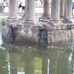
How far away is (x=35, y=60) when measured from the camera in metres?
15.7

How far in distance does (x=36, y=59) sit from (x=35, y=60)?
0.71 ft

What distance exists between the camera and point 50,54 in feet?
56.0

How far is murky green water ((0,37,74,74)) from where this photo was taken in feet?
45.2

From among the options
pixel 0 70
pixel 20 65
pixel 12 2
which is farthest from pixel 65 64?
pixel 12 2

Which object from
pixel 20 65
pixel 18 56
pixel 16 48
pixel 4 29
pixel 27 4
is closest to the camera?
pixel 20 65

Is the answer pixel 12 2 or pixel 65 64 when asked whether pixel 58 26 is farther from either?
pixel 65 64

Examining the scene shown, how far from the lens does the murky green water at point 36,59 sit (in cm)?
1377

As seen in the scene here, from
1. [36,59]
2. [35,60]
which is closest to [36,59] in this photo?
[36,59]

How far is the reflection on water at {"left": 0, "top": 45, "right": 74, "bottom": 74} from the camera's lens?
13750 mm

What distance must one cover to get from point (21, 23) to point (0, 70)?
6671 mm

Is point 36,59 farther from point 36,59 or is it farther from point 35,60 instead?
point 35,60

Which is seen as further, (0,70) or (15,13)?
(15,13)

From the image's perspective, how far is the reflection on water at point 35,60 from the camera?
13750mm

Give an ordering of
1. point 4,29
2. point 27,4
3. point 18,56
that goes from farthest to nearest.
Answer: point 4,29 < point 27,4 < point 18,56
